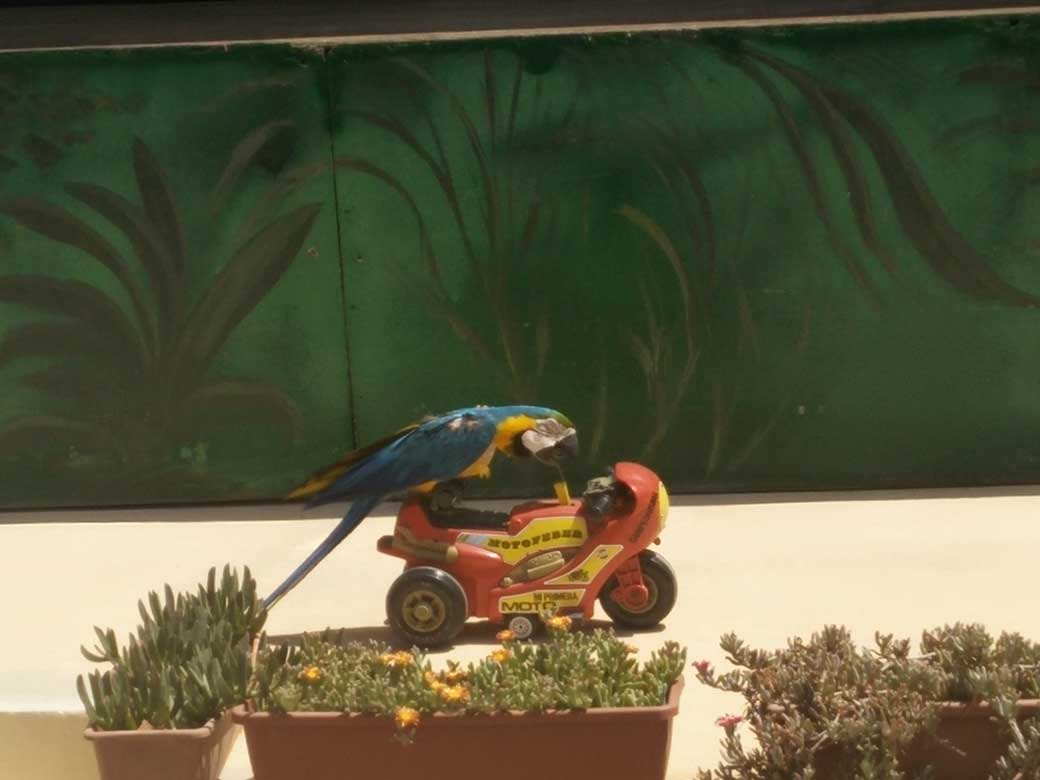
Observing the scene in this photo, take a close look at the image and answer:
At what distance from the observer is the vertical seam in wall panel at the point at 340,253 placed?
7934 millimetres

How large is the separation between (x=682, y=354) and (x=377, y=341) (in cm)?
143

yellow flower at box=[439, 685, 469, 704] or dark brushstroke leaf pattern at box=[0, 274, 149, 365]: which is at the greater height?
dark brushstroke leaf pattern at box=[0, 274, 149, 365]

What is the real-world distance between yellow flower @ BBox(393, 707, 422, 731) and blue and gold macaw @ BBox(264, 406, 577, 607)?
1.54m

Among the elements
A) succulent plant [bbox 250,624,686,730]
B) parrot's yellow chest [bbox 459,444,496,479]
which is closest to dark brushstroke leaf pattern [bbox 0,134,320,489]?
parrot's yellow chest [bbox 459,444,496,479]

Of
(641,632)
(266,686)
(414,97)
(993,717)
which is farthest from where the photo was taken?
(414,97)

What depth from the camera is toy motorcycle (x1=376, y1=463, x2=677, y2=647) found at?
19.0 ft

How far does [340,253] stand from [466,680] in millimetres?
3880

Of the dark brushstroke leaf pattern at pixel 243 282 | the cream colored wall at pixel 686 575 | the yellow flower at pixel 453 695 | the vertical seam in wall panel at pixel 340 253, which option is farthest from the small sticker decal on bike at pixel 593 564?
the dark brushstroke leaf pattern at pixel 243 282

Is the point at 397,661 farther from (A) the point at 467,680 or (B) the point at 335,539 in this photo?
(B) the point at 335,539

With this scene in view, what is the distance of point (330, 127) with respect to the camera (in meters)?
7.96

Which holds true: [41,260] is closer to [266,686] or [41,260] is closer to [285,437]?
[285,437]

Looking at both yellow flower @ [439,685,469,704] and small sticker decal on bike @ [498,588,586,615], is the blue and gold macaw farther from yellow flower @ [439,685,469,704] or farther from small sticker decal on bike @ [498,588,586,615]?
yellow flower @ [439,685,469,704]

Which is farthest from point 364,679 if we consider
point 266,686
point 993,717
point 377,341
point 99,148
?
point 99,148

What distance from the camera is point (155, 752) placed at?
4.49m
